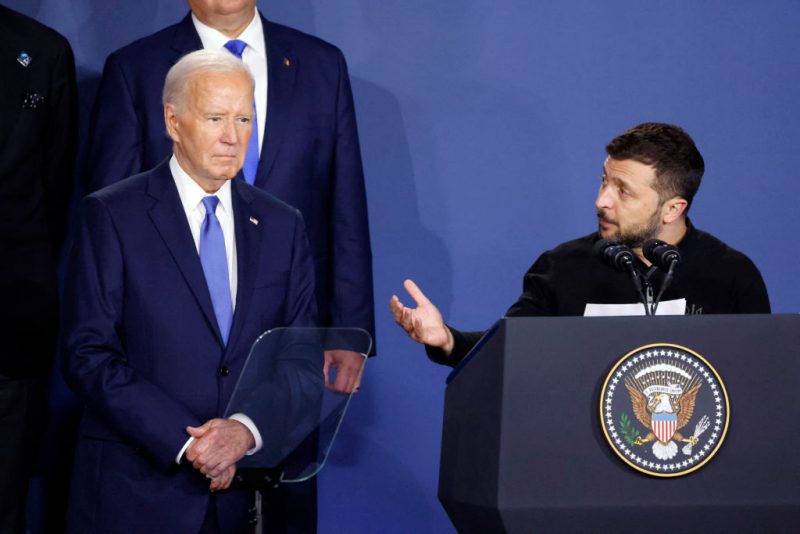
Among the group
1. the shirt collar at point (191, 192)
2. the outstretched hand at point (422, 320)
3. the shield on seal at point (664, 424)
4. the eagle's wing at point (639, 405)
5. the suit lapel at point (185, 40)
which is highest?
the suit lapel at point (185, 40)

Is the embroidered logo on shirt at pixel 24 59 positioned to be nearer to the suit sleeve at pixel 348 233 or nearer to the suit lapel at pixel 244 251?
the suit sleeve at pixel 348 233

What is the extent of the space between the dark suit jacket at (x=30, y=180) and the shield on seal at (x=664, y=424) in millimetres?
1753

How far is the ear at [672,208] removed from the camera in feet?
9.60

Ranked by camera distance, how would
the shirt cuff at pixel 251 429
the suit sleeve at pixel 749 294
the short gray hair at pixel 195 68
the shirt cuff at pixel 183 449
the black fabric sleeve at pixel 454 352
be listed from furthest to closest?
the suit sleeve at pixel 749 294
the black fabric sleeve at pixel 454 352
the short gray hair at pixel 195 68
the shirt cuff at pixel 183 449
the shirt cuff at pixel 251 429

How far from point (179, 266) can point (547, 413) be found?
2.43 feet

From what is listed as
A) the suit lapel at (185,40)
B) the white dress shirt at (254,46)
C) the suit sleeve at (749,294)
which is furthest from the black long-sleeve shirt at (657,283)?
the suit lapel at (185,40)

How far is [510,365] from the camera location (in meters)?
1.85

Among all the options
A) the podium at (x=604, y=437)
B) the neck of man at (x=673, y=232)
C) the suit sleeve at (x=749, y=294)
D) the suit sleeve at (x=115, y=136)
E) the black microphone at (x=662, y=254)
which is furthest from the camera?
the suit sleeve at (x=115, y=136)

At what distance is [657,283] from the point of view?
2828 mm

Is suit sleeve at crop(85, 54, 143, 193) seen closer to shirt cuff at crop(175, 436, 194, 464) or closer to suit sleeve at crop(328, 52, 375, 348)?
suit sleeve at crop(328, 52, 375, 348)

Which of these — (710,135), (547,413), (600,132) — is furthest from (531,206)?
(547,413)

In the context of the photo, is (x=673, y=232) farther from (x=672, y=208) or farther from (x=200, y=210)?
(x=200, y=210)

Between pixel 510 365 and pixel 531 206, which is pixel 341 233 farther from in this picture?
pixel 510 365

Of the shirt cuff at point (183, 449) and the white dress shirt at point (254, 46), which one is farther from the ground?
the white dress shirt at point (254, 46)
